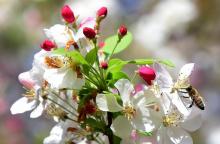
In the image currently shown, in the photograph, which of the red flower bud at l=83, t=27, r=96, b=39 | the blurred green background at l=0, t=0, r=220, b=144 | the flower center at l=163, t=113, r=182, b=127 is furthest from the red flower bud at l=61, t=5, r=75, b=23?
the blurred green background at l=0, t=0, r=220, b=144

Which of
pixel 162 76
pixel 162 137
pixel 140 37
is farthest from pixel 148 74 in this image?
pixel 140 37

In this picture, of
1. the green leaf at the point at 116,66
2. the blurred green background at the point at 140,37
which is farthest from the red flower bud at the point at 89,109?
the blurred green background at the point at 140,37

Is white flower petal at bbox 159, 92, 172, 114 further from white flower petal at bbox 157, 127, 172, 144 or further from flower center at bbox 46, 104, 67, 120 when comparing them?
flower center at bbox 46, 104, 67, 120

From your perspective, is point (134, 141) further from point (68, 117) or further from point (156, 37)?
point (156, 37)

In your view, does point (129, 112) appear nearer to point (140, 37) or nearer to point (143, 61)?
point (143, 61)

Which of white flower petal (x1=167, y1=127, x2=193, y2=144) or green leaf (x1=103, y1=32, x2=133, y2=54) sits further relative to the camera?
green leaf (x1=103, y1=32, x2=133, y2=54)

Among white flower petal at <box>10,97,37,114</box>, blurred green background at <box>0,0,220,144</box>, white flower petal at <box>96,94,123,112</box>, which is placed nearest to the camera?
white flower petal at <box>96,94,123,112</box>
